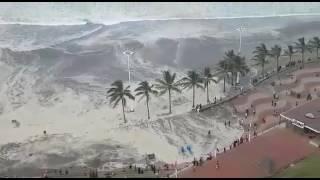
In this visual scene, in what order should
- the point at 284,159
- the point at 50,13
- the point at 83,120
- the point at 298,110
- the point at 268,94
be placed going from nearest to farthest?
the point at 284,159 → the point at 298,110 → the point at 83,120 → the point at 268,94 → the point at 50,13

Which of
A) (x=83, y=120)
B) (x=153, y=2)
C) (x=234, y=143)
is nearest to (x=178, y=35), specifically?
(x=153, y=2)

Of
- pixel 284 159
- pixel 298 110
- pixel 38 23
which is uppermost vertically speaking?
pixel 38 23

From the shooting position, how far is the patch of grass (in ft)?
157

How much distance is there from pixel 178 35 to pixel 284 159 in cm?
4427

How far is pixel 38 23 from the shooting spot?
323 feet

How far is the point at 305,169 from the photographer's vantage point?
161ft

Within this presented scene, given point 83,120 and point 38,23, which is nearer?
point 83,120

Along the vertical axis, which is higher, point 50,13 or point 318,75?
point 50,13

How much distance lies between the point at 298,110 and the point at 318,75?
14.9 m

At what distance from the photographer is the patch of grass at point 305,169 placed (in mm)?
47875

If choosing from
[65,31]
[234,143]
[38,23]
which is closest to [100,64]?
[65,31]

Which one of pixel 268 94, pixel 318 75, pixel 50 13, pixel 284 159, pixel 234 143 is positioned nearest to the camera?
pixel 284 159

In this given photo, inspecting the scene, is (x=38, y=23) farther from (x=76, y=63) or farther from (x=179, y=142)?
(x=179, y=142)

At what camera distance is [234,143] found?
55562mm
